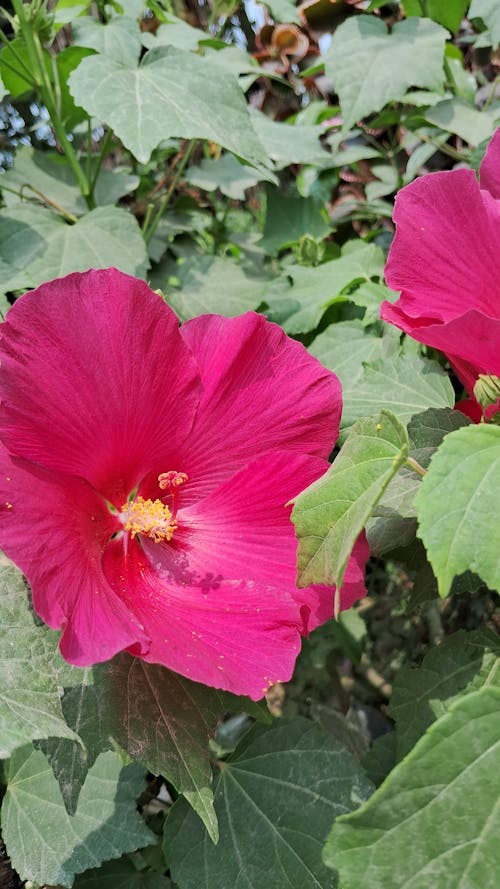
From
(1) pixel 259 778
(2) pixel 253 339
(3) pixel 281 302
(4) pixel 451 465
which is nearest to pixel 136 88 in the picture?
(3) pixel 281 302

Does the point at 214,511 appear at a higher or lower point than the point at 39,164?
lower

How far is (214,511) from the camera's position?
32.1 inches

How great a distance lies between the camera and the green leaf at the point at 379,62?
1.26 m

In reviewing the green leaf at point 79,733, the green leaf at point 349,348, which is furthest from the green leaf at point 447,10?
the green leaf at point 79,733

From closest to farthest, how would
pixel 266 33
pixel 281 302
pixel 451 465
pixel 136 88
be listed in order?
pixel 451 465 < pixel 136 88 < pixel 281 302 < pixel 266 33

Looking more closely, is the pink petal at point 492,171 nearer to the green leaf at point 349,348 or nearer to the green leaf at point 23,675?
the green leaf at point 349,348

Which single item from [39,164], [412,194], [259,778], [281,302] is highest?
[412,194]

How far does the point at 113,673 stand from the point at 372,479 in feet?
0.88

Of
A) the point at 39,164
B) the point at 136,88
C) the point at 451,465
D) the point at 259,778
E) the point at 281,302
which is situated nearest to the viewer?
the point at 451,465

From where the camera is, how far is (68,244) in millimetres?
1175

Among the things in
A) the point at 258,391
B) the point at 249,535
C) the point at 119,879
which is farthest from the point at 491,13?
the point at 119,879

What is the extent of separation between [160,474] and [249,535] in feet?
0.36

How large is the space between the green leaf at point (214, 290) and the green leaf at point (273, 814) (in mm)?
671

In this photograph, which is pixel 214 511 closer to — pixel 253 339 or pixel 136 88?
pixel 253 339
